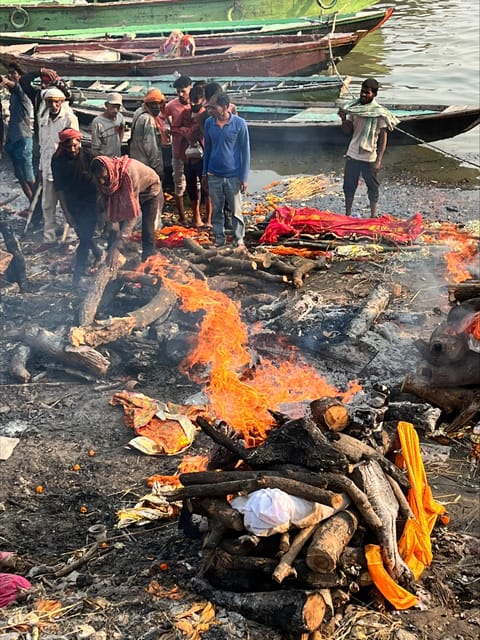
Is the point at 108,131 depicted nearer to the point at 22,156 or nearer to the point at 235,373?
the point at 22,156

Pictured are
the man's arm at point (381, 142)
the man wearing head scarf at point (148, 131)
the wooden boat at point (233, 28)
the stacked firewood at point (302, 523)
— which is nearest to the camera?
the stacked firewood at point (302, 523)

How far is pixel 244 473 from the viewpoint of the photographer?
4.59 m

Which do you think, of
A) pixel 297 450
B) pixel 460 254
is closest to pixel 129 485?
pixel 297 450

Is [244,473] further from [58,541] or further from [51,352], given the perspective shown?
[51,352]

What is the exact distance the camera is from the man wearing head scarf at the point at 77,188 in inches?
334

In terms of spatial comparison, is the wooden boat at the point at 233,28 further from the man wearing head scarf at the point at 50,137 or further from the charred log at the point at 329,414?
the charred log at the point at 329,414

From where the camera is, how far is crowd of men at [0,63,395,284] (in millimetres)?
8414

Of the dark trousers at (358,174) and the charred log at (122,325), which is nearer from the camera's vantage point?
the charred log at (122,325)

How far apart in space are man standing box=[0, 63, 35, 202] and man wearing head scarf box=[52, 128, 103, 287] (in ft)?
9.93

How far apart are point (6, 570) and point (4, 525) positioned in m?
0.63

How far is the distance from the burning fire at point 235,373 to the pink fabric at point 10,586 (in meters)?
1.90

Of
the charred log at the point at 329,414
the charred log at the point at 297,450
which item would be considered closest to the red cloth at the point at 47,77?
the charred log at the point at 297,450

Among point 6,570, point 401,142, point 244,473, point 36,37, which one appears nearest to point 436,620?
point 244,473

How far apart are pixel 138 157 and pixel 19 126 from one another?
2562mm
